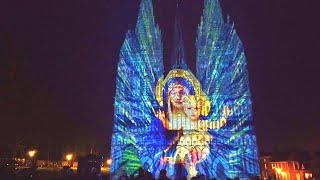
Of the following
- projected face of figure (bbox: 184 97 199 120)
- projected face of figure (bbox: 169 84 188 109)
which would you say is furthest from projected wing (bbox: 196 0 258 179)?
projected face of figure (bbox: 169 84 188 109)

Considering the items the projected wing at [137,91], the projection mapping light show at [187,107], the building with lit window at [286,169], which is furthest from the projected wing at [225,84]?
the building with lit window at [286,169]

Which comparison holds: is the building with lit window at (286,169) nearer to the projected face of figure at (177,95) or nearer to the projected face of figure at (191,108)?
the projected face of figure at (191,108)

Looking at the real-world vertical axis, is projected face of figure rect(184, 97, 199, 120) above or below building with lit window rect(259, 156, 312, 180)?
above

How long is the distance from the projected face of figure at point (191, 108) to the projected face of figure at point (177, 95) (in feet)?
2.53

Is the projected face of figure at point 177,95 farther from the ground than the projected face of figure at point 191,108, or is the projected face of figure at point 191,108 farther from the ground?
the projected face of figure at point 177,95

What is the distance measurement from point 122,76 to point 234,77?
16501mm

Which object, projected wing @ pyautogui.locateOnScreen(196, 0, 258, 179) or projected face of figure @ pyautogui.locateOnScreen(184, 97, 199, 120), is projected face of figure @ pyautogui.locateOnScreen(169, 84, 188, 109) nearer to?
projected face of figure @ pyautogui.locateOnScreen(184, 97, 199, 120)

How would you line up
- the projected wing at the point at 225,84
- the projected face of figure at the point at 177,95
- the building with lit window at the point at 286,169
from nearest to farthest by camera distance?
the projected wing at the point at 225,84 → the projected face of figure at the point at 177,95 → the building with lit window at the point at 286,169

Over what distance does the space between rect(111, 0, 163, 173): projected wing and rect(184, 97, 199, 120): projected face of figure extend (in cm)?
504

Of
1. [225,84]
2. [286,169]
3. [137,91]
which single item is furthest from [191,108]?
[286,169]

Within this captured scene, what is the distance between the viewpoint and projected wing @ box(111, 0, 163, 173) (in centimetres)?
5016

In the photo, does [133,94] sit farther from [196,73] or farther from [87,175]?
[87,175]

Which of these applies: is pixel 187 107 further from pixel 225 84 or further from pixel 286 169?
pixel 286 169

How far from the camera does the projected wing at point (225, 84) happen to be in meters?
49.1
